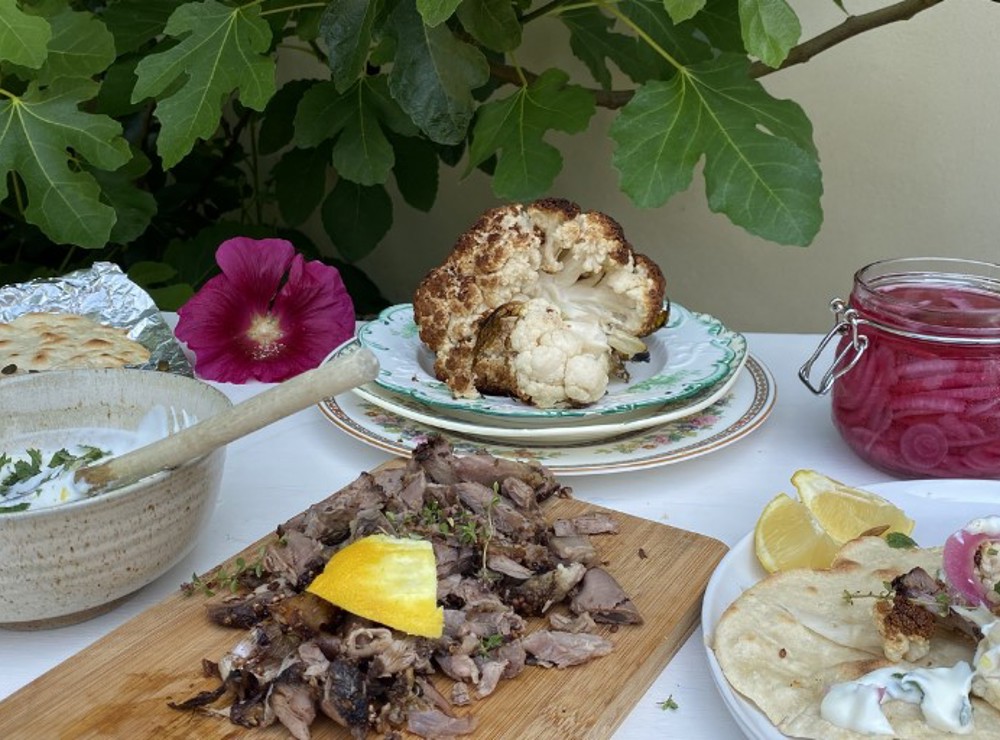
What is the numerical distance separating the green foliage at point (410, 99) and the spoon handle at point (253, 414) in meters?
0.76

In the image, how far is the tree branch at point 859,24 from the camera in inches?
77.4

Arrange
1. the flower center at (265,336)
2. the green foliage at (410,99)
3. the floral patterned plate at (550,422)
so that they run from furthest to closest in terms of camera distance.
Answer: the flower center at (265,336) < the green foliage at (410,99) < the floral patterned plate at (550,422)

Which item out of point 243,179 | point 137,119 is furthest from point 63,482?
point 243,179

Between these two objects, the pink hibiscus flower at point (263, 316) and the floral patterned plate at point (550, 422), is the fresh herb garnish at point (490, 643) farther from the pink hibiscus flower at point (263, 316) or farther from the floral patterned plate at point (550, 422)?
the pink hibiscus flower at point (263, 316)

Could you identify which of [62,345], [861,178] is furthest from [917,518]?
[861,178]

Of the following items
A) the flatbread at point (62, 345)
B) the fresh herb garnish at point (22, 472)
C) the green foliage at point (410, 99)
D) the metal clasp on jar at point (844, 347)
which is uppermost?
the green foliage at point (410, 99)

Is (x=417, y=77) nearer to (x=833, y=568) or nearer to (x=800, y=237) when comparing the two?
(x=800, y=237)

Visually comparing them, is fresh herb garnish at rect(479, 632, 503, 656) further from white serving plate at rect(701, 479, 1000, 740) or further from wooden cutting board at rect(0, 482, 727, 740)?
white serving plate at rect(701, 479, 1000, 740)

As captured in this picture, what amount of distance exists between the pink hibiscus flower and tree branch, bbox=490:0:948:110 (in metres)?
0.57

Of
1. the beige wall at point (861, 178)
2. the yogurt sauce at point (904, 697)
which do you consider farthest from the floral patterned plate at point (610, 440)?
the beige wall at point (861, 178)

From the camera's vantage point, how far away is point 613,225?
4.91 feet

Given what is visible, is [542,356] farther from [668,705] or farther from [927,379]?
[668,705]

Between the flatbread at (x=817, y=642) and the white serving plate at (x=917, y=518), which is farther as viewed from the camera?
the white serving plate at (x=917, y=518)

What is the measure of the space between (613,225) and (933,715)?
33.7 inches
